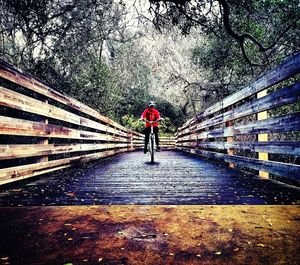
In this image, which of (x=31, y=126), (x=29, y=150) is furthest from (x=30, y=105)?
(x=29, y=150)

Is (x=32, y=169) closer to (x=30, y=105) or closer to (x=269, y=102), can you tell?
(x=30, y=105)

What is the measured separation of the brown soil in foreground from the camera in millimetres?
1481

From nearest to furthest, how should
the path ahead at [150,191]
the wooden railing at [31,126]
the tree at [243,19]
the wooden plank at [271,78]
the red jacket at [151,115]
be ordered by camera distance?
the path ahead at [150,191] → the wooden plank at [271,78] → the wooden railing at [31,126] → the tree at [243,19] → the red jacket at [151,115]

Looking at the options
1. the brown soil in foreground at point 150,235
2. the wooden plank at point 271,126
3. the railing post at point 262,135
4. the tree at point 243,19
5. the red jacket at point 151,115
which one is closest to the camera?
the brown soil in foreground at point 150,235

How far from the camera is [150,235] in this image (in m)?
1.79

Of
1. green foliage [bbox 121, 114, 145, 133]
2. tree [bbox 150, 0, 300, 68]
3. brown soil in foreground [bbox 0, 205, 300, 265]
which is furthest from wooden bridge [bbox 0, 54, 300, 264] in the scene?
green foliage [bbox 121, 114, 145, 133]

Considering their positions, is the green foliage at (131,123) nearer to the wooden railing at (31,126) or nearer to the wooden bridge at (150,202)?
the wooden railing at (31,126)

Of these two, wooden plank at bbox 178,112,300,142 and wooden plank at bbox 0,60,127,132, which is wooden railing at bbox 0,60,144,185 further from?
wooden plank at bbox 178,112,300,142

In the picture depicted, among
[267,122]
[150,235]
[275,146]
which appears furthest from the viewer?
[267,122]

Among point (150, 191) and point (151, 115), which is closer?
point (150, 191)

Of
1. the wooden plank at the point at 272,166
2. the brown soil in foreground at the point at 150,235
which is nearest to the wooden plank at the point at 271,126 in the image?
the wooden plank at the point at 272,166

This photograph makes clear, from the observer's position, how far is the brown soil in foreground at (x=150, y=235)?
1481 mm

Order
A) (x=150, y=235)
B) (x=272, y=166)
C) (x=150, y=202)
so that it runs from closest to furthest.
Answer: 1. (x=150, y=235)
2. (x=150, y=202)
3. (x=272, y=166)

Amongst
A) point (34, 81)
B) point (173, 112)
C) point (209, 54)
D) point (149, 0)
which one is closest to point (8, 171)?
point (34, 81)
